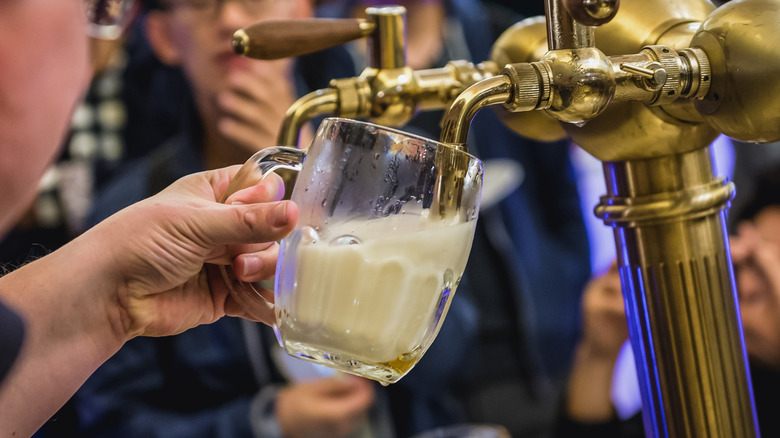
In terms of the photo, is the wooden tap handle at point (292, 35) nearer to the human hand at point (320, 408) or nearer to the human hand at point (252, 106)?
the human hand at point (252, 106)

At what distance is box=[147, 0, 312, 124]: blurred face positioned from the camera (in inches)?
62.7

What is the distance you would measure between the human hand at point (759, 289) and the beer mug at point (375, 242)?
1.21m

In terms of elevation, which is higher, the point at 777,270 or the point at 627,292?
the point at 627,292

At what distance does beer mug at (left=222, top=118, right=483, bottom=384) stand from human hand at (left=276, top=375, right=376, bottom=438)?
124 centimetres

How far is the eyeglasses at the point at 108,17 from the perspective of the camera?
137 cm

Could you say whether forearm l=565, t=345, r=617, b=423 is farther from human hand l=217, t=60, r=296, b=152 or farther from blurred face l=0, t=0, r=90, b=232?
blurred face l=0, t=0, r=90, b=232

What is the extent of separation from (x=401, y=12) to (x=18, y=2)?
2.73 feet

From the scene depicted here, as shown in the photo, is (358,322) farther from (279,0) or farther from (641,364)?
(279,0)

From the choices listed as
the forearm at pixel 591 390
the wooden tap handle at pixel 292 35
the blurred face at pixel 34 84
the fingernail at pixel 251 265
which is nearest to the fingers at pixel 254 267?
the fingernail at pixel 251 265

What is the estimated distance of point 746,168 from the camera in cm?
214

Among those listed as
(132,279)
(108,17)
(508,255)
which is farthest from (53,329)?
(508,255)

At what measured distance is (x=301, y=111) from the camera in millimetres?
507

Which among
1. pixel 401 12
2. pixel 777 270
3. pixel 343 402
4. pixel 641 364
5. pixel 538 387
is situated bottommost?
pixel 538 387

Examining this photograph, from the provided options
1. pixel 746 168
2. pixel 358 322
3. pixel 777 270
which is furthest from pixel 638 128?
pixel 746 168
